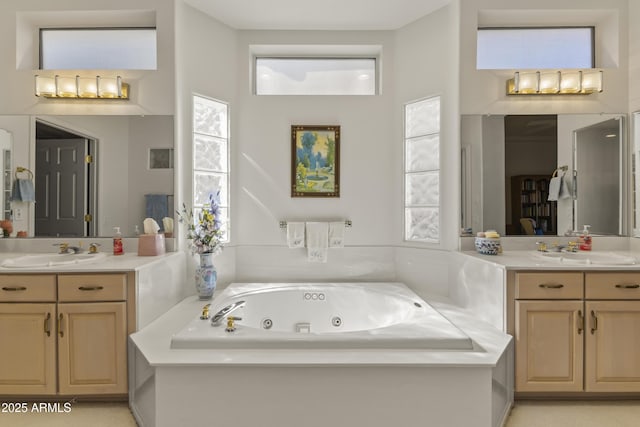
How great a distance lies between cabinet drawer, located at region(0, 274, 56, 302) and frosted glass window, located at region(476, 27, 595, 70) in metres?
3.39

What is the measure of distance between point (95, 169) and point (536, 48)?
12.0 ft

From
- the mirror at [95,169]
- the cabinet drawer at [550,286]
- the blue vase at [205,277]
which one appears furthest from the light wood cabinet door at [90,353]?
the cabinet drawer at [550,286]

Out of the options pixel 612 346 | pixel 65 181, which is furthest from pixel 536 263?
pixel 65 181

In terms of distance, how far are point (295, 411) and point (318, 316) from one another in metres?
1.09

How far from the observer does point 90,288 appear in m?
1.95

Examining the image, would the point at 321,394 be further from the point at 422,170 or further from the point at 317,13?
the point at 317,13

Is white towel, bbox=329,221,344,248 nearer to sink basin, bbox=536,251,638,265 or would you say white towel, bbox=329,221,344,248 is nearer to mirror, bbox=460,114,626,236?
mirror, bbox=460,114,626,236

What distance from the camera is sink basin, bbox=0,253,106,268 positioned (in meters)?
2.05

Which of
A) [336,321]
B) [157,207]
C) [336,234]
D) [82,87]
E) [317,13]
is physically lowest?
[336,321]

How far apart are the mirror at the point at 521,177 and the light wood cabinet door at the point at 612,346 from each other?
2.60 feet

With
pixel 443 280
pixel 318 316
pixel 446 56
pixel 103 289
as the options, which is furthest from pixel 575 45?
pixel 103 289

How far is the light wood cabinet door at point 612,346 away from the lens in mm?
1945

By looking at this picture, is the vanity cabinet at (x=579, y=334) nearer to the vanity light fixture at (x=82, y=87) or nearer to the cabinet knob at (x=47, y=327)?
the cabinet knob at (x=47, y=327)

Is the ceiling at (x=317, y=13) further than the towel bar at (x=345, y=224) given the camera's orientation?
No
